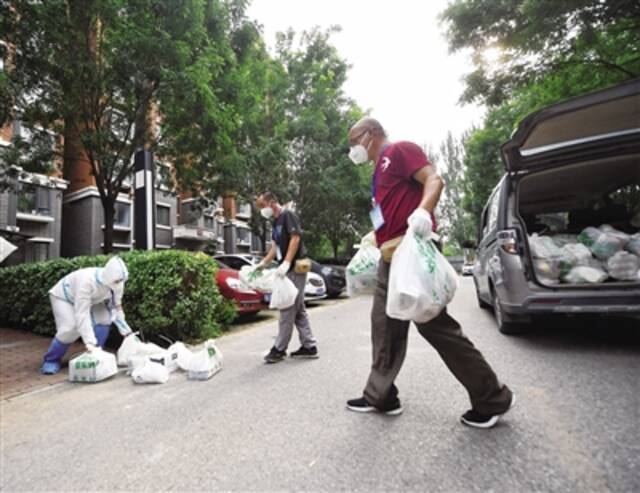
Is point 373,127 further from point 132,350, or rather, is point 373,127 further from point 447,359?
point 132,350

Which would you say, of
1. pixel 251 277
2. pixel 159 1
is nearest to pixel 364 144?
pixel 251 277

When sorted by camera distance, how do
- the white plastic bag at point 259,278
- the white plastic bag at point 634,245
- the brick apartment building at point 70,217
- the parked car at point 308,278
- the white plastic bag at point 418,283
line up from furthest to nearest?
the brick apartment building at point 70,217, the parked car at point 308,278, the white plastic bag at point 259,278, the white plastic bag at point 634,245, the white plastic bag at point 418,283

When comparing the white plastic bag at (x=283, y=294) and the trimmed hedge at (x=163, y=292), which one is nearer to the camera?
the white plastic bag at (x=283, y=294)

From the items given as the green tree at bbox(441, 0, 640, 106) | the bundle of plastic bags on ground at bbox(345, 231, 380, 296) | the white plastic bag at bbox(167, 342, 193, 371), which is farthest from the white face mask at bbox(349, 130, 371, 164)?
the green tree at bbox(441, 0, 640, 106)

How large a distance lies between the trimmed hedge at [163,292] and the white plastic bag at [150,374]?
56.7 inches

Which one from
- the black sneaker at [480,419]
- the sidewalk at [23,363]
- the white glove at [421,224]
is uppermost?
the white glove at [421,224]

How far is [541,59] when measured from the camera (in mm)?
7488

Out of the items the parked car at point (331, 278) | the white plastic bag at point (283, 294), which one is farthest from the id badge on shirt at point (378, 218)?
the parked car at point (331, 278)

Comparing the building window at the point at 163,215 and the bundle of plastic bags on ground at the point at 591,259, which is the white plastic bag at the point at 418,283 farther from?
the building window at the point at 163,215

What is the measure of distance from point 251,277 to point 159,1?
282 inches

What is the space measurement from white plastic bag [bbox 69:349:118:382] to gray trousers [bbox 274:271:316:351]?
1.68 meters

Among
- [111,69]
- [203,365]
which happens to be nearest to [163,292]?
[203,365]

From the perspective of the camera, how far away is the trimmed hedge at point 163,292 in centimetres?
487

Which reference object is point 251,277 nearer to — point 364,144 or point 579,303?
point 364,144
